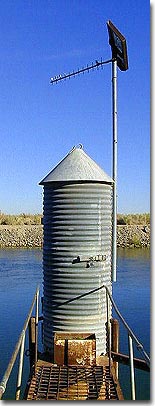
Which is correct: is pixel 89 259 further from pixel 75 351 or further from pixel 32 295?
pixel 32 295

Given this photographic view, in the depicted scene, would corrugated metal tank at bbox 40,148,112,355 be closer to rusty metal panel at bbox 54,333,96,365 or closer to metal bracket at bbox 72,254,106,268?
metal bracket at bbox 72,254,106,268

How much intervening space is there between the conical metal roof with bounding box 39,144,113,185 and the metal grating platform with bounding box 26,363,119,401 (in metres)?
1.50

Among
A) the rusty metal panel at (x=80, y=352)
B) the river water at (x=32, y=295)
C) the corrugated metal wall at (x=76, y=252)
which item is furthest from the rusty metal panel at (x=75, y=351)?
the river water at (x=32, y=295)

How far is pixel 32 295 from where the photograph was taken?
37.9 ft

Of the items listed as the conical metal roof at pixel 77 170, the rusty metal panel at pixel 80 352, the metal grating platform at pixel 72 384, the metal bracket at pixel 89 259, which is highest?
the conical metal roof at pixel 77 170

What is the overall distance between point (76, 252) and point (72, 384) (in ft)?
3.28

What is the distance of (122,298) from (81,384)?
298 inches

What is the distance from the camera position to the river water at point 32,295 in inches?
284

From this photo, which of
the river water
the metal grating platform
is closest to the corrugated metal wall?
the metal grating platform

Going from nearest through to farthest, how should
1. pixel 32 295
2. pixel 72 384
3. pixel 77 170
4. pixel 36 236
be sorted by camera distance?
pixel 72 384 → pixel 77 170 → pixel 32 295 → pixel 36 236

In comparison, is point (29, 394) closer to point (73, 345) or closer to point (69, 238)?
point (73, 345)

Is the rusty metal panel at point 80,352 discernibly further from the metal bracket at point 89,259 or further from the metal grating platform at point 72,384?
the metal bracket at point 89,259

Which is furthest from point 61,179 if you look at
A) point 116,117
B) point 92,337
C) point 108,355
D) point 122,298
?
point 122,298

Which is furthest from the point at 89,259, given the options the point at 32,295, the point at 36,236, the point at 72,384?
the point at 36,236
